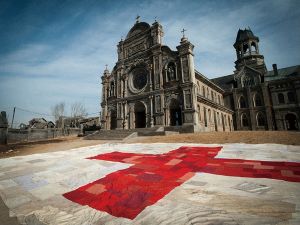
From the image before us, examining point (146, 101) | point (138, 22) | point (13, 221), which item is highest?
point (138, 22)

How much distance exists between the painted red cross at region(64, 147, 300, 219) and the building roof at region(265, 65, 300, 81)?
124 ft

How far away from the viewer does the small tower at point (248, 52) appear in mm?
37500

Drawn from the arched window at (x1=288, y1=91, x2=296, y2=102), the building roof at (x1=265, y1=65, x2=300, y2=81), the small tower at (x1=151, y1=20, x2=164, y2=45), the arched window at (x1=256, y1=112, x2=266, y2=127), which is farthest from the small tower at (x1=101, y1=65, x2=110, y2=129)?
the arched window at (x1=288, y1=91, x2=296, y2=102)

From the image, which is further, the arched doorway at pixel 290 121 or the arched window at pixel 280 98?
the arched window at pixel 280 98

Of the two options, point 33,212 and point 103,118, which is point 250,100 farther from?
point 33,212

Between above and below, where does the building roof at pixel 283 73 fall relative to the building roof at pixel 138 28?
below

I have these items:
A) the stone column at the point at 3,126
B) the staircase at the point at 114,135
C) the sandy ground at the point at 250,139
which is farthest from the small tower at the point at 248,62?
the stone column at the point at 3,126

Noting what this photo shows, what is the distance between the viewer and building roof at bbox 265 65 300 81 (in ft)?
109

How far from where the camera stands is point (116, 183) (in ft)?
12.2

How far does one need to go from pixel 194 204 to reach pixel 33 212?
2609 millimetres

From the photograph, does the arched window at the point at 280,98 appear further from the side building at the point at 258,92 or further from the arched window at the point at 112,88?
the arched window at the point at 112,88

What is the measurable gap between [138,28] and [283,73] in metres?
32.1

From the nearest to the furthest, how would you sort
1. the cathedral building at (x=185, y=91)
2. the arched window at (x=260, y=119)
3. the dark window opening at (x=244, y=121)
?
the cathedral building at (x=185, y=91) < the arched window at (x=260, y=119) < the dark window opening at (x=244, y=121)

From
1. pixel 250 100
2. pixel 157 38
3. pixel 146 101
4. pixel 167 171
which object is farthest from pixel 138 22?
pixel 167 171
